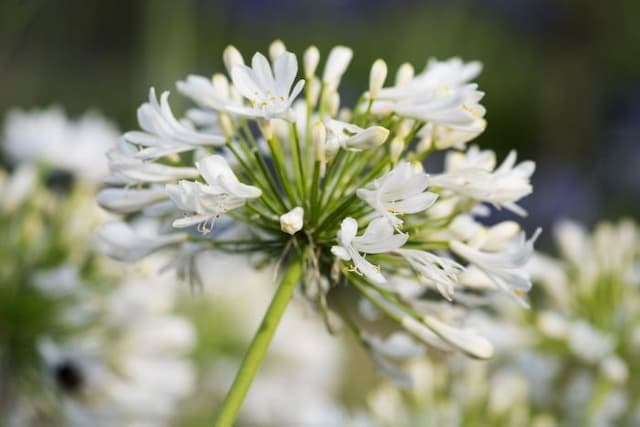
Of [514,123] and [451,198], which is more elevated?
[514,123]

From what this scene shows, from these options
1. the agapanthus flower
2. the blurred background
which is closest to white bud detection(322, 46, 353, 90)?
the agapanthus flower

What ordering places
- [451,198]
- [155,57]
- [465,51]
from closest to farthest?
[451,198] < [155,57] < [465,51]

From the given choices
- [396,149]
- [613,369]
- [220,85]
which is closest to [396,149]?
[396,149]

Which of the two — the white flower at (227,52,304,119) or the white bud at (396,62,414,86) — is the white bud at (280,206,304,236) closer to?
the white flower at (227,52,304,119)

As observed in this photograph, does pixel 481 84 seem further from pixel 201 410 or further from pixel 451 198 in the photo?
pixel 451 198

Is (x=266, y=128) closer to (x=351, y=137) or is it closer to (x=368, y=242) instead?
(x=351, y=137)

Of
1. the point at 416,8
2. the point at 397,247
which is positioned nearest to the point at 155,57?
the point at 397,247
